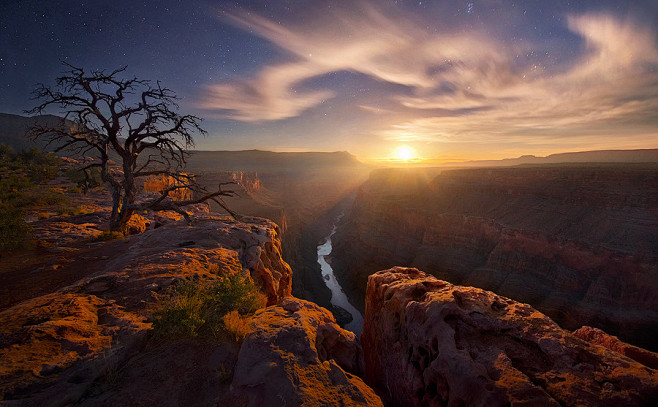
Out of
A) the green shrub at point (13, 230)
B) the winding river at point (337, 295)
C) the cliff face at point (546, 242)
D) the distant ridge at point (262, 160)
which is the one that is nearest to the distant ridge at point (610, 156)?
the cliff face at point (546, 242)

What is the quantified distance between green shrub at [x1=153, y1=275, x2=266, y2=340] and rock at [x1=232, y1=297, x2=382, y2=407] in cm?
50

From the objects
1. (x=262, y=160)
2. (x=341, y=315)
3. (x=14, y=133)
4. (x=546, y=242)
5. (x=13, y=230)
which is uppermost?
(x=14, y=133)

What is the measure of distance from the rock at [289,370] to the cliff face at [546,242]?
28.8m

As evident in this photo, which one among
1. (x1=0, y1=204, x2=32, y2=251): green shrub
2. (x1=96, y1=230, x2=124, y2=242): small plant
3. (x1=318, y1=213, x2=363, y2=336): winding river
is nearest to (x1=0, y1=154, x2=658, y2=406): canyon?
(x1=0, y1=204, x2=32, y2=251): green shrub

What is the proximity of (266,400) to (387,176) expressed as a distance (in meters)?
68.8

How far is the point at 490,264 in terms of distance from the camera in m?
29.1

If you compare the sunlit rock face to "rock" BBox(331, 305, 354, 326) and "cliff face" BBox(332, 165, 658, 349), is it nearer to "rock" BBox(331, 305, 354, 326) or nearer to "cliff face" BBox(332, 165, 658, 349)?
"rock" BBox(331, 305, 354, 326)

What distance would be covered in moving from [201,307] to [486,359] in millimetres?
5525

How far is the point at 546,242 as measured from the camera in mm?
26109

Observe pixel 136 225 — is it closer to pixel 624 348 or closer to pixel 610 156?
pixel 624 348

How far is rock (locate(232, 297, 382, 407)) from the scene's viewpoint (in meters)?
3.36

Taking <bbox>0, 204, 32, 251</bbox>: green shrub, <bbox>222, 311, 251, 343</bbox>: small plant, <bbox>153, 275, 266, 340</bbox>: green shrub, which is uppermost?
<bbox>0, 204, 32, 251</bbox>: green shrub

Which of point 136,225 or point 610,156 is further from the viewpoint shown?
point 610,156

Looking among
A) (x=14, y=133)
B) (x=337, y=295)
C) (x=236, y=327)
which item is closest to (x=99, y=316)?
(x=236, y=327)
